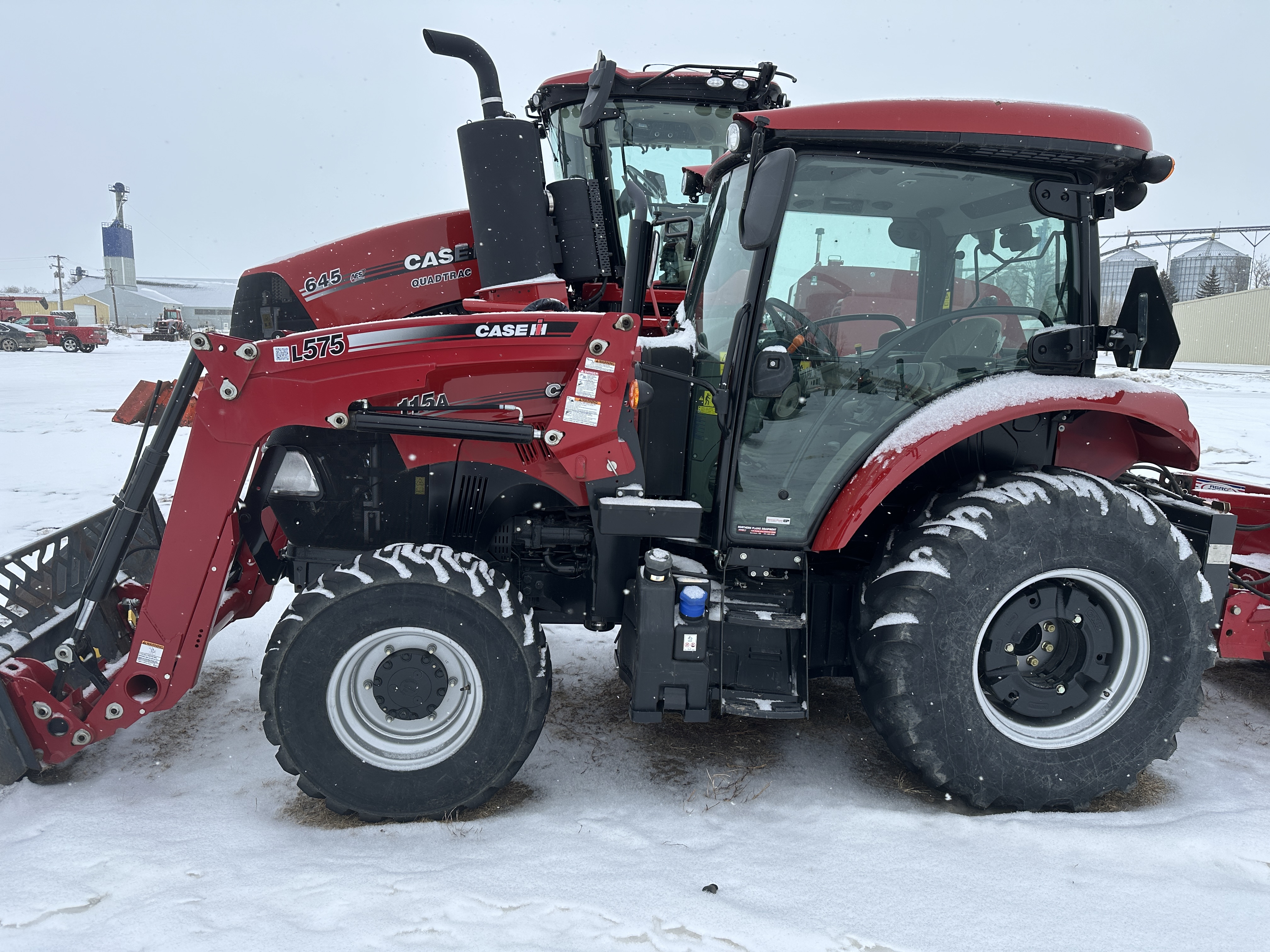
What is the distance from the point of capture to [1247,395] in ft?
51.8

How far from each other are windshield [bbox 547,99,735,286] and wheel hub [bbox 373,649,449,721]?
11.7 feet

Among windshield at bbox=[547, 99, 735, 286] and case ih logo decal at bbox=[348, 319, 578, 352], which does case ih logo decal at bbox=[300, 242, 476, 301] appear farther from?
windshield at bbox=[547, 99, 735, 286]

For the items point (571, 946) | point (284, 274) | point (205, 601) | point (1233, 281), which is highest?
point (1233, 281)

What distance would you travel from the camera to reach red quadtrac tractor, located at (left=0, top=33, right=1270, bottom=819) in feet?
8.36

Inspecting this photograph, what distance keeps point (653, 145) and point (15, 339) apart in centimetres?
3004

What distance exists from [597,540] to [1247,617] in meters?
2.54

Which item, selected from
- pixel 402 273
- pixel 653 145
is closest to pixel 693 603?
pixel 402 273

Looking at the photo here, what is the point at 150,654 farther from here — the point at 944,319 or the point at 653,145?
the point at 653,145

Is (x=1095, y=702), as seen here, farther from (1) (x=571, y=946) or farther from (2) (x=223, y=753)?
(2) (x=223, y=753)

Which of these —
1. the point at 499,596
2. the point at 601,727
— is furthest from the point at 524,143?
the point at 601,727

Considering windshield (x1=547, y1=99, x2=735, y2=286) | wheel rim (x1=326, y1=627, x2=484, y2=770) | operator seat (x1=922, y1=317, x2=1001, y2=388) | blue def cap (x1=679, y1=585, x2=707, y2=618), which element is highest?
windshield (x1=547, y1=99, x2=735, y2=286)

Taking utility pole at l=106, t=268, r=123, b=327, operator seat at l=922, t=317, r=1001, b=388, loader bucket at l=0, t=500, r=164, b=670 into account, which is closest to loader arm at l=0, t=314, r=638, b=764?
loader bucket at l=0, t=500, r=164, b=670

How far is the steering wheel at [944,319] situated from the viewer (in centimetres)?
269

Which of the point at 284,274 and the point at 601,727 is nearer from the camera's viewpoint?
the point at 601,727
